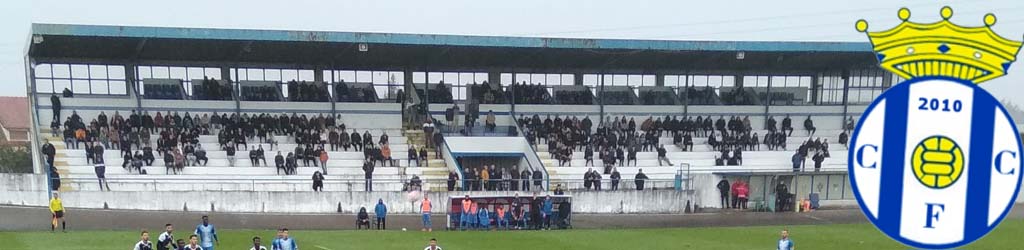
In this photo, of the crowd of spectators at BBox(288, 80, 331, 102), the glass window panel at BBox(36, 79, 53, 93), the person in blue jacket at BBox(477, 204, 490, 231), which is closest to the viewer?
the person in blue jacket at BBox(477, 204, 490, 231)

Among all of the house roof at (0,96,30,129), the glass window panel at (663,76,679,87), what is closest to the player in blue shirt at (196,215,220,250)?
the glass window panel at (663,76,679,87)

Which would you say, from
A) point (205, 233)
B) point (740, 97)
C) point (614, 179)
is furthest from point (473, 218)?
point (740, 97)

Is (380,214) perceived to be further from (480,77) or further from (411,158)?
(480,77)

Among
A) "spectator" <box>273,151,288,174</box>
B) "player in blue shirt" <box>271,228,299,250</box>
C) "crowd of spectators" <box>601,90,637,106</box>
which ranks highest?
"crowd of spectators" <box>601,90,637,106</box>

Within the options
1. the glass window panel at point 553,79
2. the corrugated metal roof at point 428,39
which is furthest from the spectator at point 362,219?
the glass window panel at point 553,79

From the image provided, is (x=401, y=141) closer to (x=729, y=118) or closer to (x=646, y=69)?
(x=646, y=69)

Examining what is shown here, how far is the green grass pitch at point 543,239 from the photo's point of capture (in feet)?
52.3

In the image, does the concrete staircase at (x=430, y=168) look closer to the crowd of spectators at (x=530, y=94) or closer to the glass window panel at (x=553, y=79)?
the crowd of spectators at (x=530, y=94)

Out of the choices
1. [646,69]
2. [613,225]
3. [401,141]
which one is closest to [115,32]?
[401,141]

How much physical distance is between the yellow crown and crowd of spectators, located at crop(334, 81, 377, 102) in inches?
1121

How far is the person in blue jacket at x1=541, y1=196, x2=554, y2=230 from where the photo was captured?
1942cm

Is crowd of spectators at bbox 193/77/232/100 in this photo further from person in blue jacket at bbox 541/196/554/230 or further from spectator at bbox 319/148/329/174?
person in blue jacket at bbox 541/196/554/230

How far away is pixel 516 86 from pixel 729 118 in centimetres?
977

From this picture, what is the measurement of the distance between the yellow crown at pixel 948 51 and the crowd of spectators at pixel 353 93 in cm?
2848
